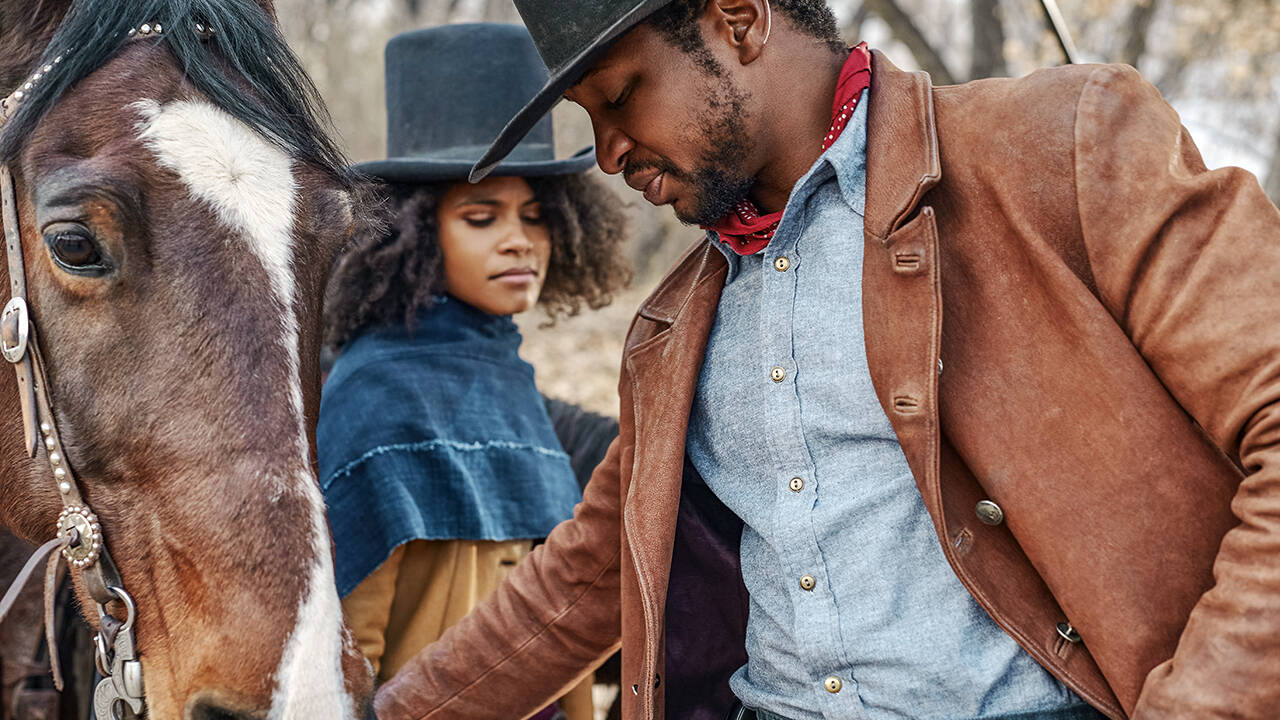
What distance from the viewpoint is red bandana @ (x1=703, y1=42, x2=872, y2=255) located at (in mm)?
1902

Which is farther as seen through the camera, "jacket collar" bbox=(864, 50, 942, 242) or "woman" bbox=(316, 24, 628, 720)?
"woman" bbox=(316, 24, 628, 720)

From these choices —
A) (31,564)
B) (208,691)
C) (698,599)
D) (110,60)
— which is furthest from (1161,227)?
(31,564)

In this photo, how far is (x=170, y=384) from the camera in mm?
1778

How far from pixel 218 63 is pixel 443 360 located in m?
1.27

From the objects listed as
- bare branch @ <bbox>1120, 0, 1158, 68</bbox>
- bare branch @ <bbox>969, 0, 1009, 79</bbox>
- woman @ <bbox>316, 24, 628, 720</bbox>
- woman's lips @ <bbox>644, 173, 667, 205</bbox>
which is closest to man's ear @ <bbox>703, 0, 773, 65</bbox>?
woman's lips @ <bbox>644, 173, 667, 205</bbox>

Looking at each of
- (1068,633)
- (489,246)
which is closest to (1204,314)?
(1068,633)

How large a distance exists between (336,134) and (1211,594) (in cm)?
195

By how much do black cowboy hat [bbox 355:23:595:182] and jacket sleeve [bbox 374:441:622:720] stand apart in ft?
4.60

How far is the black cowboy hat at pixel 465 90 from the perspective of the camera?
3.40 meters

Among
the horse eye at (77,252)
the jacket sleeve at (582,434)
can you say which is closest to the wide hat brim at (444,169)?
the jacket sleeve at (582,434)

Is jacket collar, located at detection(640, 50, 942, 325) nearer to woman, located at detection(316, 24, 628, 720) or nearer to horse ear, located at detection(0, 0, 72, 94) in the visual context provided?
woman, located at detection(316, 24, 628, 720)

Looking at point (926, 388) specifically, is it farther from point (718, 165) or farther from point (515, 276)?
point (515, 276)

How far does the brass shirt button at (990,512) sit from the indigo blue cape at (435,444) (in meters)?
1.64

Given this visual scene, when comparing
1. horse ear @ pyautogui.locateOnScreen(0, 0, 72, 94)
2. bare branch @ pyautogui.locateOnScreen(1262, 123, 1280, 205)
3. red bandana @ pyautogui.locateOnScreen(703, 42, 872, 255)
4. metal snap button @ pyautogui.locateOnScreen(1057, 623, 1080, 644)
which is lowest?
bare branch @ pyautogui.locateOnScreen(1262, 123, 1280, 205)
